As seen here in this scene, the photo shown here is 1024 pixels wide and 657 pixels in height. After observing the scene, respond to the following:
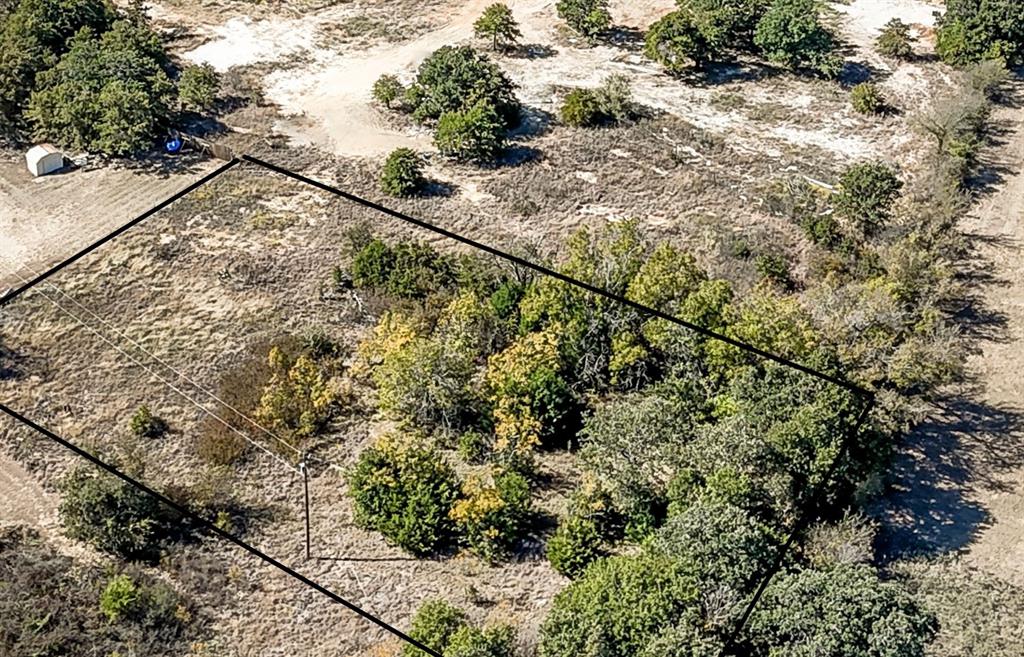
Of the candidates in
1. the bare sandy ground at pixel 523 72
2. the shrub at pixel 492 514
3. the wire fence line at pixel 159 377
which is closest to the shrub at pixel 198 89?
the bare sandy ground at pixel 523 72

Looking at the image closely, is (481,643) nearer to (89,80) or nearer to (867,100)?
(89,80)

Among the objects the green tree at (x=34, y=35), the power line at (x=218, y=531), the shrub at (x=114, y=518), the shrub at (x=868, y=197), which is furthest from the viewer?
the green tree at (x=34, y=35)

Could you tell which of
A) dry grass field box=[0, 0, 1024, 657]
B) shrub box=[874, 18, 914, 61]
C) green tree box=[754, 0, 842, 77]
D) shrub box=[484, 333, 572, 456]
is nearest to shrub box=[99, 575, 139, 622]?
dry grass field box=[0, 0, 1024, 657]

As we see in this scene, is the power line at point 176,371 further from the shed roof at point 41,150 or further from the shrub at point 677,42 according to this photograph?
the shrub at point 677,42

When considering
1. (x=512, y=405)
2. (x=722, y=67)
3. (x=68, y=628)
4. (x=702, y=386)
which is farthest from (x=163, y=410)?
(x=722, y=67)

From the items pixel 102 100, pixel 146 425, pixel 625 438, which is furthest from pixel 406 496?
pixel 102 100

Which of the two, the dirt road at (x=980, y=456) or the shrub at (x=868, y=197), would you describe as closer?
the dirt road at (x=980, y=456)

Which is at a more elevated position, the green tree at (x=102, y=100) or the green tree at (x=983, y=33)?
the green tree at (x=983, y=33)
